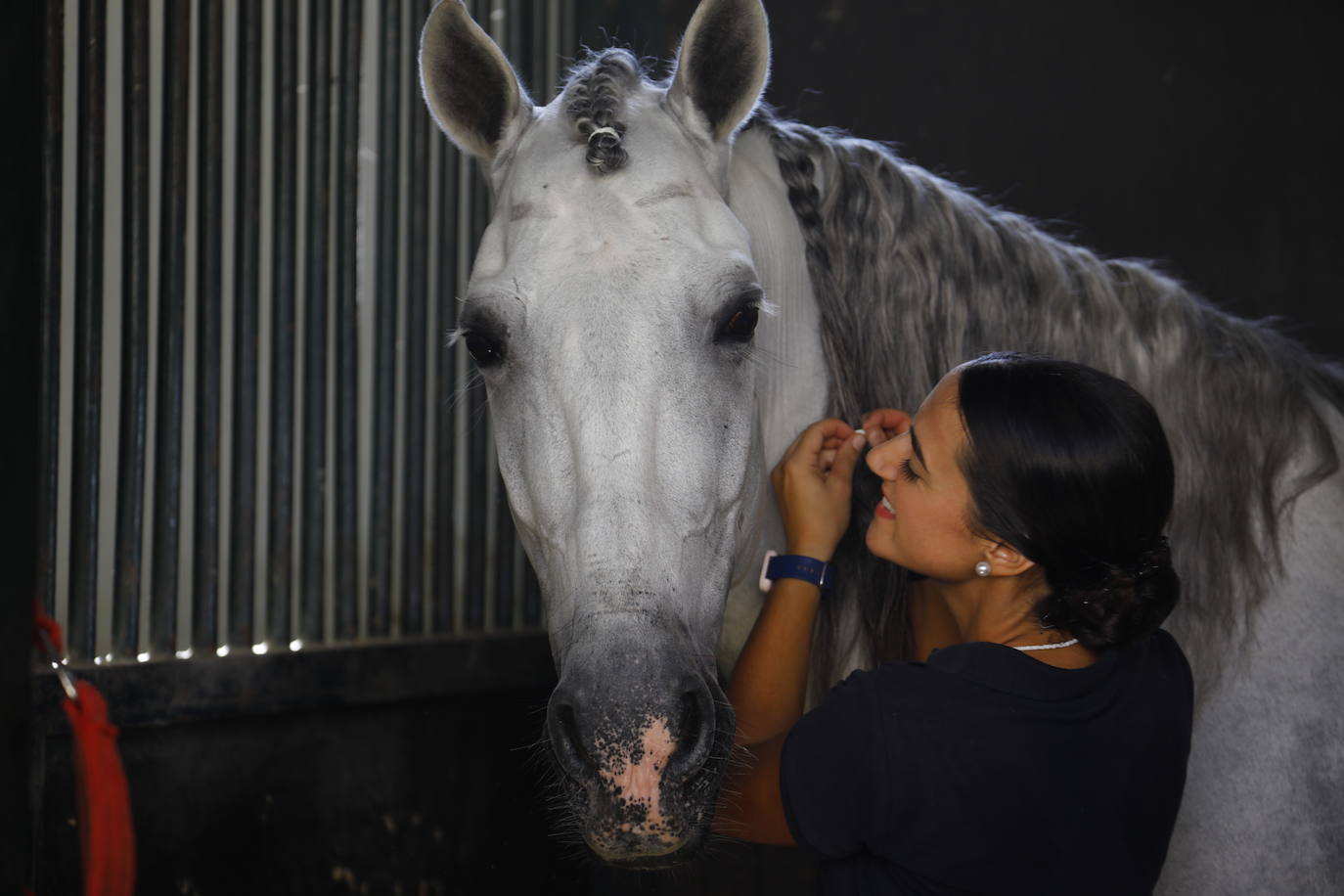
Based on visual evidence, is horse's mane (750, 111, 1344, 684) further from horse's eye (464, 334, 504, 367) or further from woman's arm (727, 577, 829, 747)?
horse's eye (464, 334, 504, 367)

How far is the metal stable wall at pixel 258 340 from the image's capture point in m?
2.60

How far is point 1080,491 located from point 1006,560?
0.14 meters

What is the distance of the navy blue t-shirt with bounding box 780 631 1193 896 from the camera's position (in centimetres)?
119

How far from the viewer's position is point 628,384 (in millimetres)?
1378

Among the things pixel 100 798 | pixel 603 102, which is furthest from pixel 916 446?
pixel 100 798

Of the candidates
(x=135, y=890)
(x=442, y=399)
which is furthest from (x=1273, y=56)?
(x=135, y=890)

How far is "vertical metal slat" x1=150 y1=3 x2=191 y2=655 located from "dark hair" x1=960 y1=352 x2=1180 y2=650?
2267mm

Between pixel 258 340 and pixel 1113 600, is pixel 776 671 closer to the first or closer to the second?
pixel 1113 600

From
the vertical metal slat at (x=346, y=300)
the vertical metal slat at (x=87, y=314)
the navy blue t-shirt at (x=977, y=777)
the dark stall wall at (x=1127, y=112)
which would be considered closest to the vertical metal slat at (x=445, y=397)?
the vertical metal slat at (x=346, y=300)

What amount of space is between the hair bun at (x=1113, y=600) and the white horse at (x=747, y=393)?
44 centimetres

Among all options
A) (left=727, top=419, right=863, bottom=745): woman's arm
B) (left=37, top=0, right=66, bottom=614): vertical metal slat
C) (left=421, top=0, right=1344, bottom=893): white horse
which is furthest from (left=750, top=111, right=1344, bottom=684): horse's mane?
(left=37, top=0, right=66, bottom=614): vertical metal slat

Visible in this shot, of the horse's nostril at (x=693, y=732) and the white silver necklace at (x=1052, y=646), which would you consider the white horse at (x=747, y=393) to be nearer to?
the horse's nostril at (x=693, y=732)

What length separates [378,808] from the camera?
10.2 feet

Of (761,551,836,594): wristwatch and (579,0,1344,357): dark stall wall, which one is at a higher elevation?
(579,0,1344,357): dark stall wall
